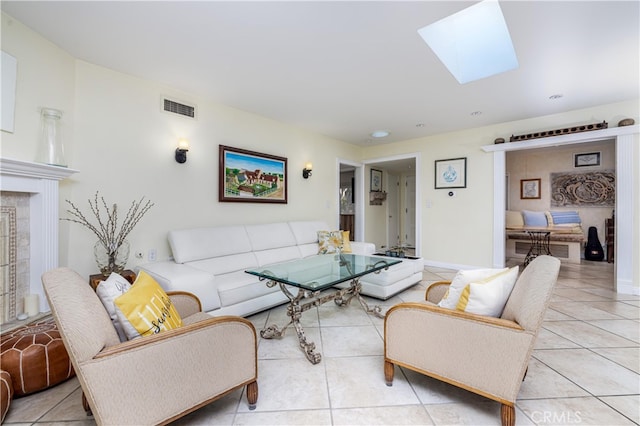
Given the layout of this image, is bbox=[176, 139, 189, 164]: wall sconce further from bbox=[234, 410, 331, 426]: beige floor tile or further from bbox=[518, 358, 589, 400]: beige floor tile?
bbox=[518, 358, 589, 400]: beige floor tile

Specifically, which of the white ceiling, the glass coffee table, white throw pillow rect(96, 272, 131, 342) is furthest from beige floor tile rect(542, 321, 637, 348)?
white throw pillow rect(96, 272, 131, 342)

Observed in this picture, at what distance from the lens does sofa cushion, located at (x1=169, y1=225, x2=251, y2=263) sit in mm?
2783

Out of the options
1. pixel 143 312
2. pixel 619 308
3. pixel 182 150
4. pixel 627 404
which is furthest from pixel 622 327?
pixel 182 150

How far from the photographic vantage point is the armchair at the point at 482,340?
1.21m

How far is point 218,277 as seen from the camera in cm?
269

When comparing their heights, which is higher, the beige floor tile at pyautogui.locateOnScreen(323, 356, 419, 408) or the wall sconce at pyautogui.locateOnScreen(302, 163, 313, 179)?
the wall sconce at pyautogui.locateOnScreen(302, 163, 313, 179)

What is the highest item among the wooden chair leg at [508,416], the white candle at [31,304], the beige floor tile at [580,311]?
the white candle at [31,304]

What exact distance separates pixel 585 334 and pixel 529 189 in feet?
17.7

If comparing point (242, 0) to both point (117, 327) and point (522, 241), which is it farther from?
point (522, 241)

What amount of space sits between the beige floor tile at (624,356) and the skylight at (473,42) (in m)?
2.49

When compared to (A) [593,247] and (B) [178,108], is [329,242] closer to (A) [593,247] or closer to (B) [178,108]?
(B) [178,108]

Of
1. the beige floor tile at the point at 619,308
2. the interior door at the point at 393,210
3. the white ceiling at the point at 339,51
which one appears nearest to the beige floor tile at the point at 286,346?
the white ceiling at the point at 339,51

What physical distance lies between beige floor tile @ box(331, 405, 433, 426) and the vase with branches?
220 centimetres

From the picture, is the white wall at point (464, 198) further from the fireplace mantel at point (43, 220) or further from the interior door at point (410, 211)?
the fireplace mantel at point (43, 220)
